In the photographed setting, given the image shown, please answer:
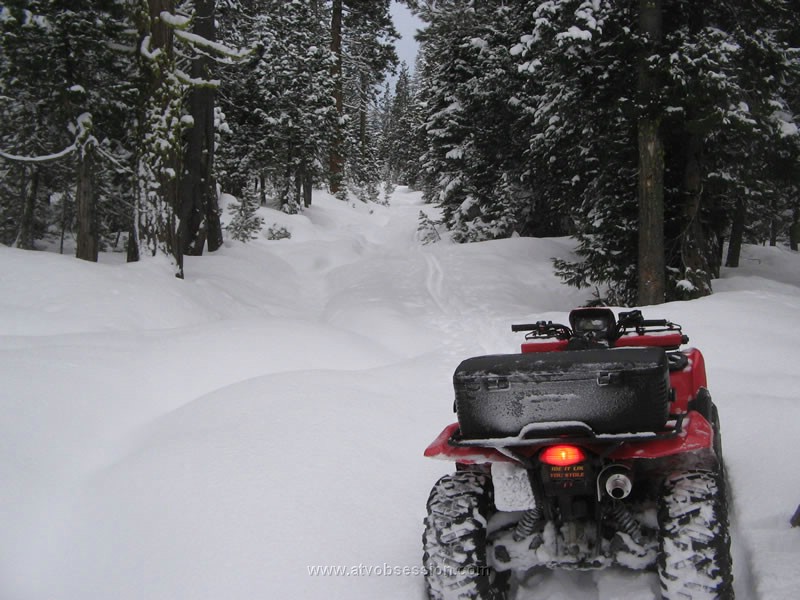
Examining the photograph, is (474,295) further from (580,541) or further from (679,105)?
(580,541)

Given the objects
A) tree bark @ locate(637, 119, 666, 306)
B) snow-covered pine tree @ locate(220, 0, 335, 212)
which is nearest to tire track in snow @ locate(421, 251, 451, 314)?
tree bark @ locate(637, 119, 666, 306)

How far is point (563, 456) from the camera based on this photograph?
279 centimetres

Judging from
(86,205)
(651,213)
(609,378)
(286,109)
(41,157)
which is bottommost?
(609,378)

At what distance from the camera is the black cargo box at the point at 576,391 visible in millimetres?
2764

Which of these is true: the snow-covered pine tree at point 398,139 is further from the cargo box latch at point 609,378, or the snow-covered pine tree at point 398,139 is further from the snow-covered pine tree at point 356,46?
the cargo box latch at point 609,378

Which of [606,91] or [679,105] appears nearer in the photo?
[679,105]

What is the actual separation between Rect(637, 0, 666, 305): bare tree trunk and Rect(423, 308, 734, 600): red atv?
875 centimetres

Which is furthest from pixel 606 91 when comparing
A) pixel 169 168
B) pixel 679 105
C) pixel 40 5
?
pixel 40 5

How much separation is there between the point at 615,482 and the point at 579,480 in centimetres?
15

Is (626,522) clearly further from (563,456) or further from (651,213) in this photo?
(651,213)

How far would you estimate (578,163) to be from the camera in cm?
1310

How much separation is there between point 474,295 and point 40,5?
10.1m

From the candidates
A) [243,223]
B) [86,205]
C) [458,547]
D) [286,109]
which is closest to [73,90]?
[86,205]

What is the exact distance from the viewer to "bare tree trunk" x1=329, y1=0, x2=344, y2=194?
102 feet
